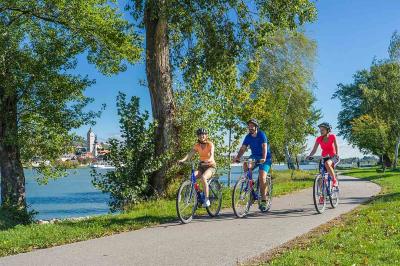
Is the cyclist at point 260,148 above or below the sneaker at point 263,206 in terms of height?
above

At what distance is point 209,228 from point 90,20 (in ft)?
40.4

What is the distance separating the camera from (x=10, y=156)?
19891mm

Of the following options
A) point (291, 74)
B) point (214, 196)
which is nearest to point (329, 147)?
point (214, 196)

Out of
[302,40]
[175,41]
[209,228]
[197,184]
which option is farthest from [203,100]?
[302,40]

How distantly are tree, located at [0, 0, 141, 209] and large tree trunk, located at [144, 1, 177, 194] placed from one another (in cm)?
376

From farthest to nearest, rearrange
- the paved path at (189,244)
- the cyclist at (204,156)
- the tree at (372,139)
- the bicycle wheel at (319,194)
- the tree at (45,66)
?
the tree at (372,139) < the tree at (45,66) < the bicycle wheel at (319,194) < the cyclist at (204,156) < the paved path at (189,244)

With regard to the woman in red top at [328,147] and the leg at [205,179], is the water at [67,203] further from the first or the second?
the woman in red top at [328,147]

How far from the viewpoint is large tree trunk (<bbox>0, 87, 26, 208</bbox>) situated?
64.0ft

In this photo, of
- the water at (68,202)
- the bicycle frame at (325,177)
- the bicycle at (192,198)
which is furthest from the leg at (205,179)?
the water at (68,202)

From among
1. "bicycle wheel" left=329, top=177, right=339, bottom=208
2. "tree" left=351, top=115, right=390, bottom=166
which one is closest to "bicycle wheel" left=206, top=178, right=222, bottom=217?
"bicycle wheel" left=329, top=177, right=339, bottom=208

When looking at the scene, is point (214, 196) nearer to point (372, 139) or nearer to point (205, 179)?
point (205, 179)

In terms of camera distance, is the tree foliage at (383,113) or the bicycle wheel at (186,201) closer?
the bicycle wheel at (186,201)

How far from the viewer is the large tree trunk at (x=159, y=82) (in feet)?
52.1

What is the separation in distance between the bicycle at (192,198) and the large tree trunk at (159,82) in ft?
14.1
